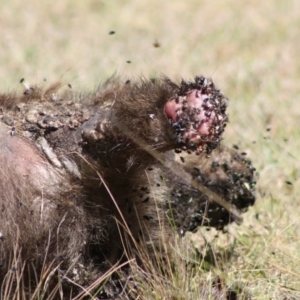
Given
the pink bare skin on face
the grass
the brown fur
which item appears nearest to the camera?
the pink bare skin on face

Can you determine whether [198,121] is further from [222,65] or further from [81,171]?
[222,65]

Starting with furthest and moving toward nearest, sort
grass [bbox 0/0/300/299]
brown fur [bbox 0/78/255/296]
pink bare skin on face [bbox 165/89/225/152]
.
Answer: grass [bbox 0/0/300/299]
brown fur [bbox 0/78/255/296]
pink bare skin on face [bbox 165/89/225/152]

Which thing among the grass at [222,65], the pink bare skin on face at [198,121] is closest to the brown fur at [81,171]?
the pink bare skin on face at [198,121]

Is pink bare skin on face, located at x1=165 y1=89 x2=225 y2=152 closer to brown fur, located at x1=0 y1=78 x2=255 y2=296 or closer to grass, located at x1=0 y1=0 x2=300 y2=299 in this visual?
brown fur, located at x1=0 y1=78 x2=255 y2=296

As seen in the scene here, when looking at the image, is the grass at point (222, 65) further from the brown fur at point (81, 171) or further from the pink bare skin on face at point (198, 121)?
the pink bare skin on face at point (198, 121)

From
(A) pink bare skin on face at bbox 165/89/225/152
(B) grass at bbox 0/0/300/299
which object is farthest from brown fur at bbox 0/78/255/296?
(B) grass at bbox 0/0/300/299

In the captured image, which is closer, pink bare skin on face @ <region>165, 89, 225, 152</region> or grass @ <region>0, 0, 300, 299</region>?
pink bare skin on face @ <region>165, 89, 225, 152</region>
